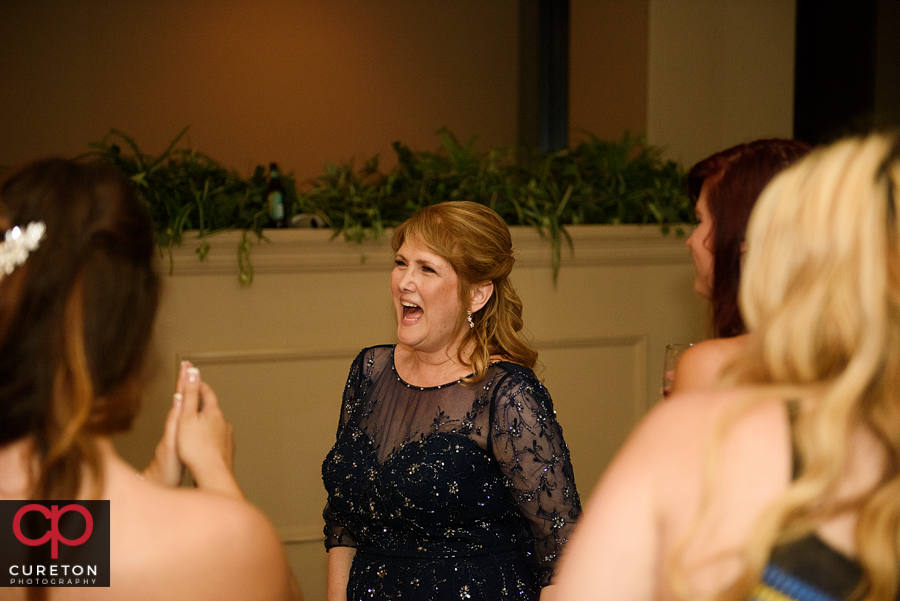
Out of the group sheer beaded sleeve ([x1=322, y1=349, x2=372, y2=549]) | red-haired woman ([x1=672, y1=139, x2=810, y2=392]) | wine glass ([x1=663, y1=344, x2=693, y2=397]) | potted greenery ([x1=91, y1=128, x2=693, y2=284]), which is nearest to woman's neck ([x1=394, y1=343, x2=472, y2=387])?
sheer beaded sleeve ([x1=322, y1=349, x2=372, y2=549])

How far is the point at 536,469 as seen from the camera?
1871 mm

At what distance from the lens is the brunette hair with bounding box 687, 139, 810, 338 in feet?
5.45

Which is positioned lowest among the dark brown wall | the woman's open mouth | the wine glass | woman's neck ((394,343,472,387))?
woman's neck ((394,343,472,387))

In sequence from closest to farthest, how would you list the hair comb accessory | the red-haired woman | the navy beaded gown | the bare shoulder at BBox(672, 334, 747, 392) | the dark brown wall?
the hair comb accessory → the bare shoulder at BBox(672, 334, 747, 392) → the red-haired woman → the navy beaded gown → the dark brown wall

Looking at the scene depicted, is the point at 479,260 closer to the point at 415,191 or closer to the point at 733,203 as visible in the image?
the point at 733,203

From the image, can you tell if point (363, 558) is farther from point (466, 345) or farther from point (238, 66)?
point (238, 66)

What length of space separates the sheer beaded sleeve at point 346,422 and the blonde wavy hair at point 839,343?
1.44 metres

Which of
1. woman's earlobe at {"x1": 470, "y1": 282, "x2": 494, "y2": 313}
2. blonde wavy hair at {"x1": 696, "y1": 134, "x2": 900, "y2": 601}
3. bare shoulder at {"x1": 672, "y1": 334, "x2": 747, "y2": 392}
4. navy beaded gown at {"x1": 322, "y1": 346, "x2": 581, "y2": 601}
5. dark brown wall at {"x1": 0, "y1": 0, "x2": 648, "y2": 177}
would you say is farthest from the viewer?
dark brown wall at {"x1": 0, "y1": 0, "x2": 648, "y2": 177}

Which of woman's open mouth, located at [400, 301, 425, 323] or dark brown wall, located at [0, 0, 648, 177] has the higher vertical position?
dark brown wall, located at [0, 0, 648, 177]

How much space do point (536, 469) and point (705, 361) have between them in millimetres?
504

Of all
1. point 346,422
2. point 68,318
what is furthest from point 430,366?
point 68,318

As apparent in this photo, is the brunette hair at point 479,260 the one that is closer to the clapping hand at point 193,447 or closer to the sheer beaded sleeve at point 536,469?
the sheer beaded sleeve at point 536,469

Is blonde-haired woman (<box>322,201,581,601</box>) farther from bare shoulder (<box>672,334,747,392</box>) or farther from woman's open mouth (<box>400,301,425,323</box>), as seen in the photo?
bare shoulder (<box>672,334,747,392</box>)

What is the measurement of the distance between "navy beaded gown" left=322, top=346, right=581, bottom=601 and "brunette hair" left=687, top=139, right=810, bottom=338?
0.50 metres
